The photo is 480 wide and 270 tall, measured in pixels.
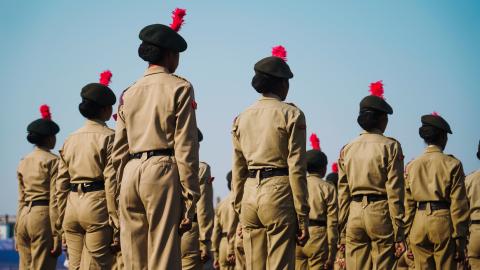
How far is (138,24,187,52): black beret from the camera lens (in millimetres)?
8219

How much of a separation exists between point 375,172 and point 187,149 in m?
4.41

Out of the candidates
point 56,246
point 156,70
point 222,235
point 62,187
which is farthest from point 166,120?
point 222,235

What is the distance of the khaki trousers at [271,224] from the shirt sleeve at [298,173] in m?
0.13

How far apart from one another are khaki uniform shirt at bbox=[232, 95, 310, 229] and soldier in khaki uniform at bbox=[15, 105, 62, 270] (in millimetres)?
4416

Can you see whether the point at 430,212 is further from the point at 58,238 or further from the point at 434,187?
the point at 58,238

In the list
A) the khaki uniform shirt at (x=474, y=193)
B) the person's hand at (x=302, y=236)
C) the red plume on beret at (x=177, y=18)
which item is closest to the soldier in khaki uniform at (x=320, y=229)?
the khaki uniform shirt at (x=474, y=193)

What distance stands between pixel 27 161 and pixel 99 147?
3450 millimetres

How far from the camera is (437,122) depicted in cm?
1302

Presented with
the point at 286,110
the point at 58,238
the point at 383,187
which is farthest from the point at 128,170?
the point at 58,238

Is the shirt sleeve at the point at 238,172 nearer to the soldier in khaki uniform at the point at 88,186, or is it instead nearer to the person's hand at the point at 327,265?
the soldier in khaki uniform at the point at 88,186

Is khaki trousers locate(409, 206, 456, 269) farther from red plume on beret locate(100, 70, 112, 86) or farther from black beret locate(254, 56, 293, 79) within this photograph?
red plume on beret locate(100, 70, 112, 86)

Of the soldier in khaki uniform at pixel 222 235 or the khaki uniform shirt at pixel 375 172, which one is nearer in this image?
the khaki uniform shirt at pixel 375 172

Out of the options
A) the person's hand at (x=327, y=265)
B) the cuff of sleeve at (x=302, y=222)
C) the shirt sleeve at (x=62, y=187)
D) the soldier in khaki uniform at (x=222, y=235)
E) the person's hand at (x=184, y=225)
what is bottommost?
the soldier in khaki uniform at (x=222, y=235)

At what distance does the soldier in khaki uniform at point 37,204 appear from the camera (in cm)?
1383
